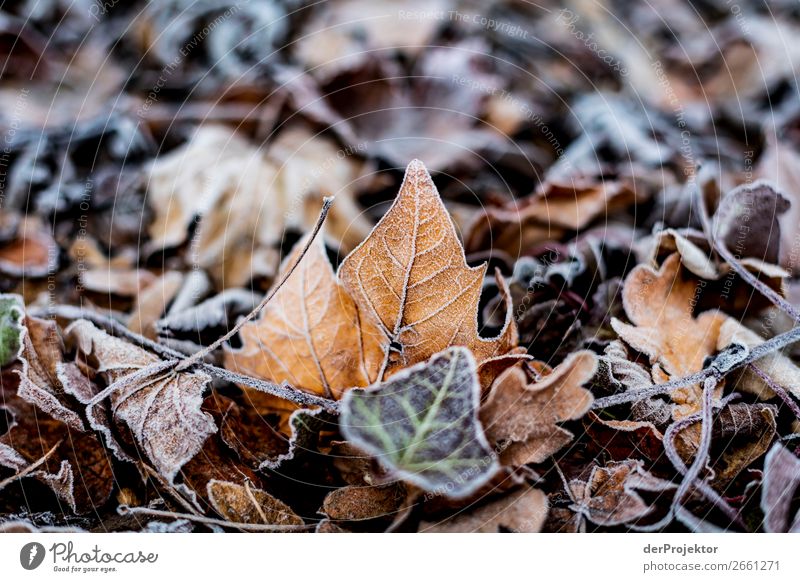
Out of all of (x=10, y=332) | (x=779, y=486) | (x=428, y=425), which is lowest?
(x=779, y=486)

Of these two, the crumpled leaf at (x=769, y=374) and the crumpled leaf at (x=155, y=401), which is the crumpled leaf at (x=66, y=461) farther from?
the crumpled leaf at (x=769, y=374)

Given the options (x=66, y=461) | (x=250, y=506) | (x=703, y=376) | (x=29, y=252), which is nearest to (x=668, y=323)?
(x=703, y=376)

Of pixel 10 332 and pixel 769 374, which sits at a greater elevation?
pixel 10 332

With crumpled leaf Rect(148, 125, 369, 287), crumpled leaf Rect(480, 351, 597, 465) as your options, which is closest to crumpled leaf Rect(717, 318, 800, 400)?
crumpled leaf Rect(480, 351, 597, 465)

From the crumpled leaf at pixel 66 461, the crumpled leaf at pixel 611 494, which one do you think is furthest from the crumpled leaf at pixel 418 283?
the crumpled leaf at pixel 66 461

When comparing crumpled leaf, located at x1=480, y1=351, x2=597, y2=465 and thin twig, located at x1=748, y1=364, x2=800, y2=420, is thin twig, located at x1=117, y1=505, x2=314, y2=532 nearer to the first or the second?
crumpled leaf, located at x1=480, y1=351, x2=597, y2=465

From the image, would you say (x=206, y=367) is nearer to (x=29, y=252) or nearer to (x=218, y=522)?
(x=218, y=522)
